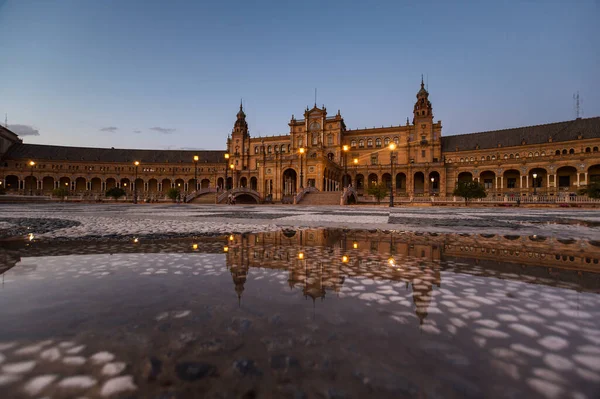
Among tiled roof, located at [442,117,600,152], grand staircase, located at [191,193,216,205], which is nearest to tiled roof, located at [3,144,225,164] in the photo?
grand staircase, located at [191,193,216,205]

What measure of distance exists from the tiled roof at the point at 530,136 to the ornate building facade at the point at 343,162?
18 centimetres

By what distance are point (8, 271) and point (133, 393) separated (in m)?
3.50

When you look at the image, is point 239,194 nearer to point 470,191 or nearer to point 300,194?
point 300,194

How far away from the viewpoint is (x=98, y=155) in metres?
88.6

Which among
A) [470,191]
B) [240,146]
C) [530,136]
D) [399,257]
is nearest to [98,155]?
[240,146]

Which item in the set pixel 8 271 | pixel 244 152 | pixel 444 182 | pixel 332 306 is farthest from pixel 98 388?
pixel 244 152

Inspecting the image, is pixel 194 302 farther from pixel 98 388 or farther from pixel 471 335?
pixel 471 335

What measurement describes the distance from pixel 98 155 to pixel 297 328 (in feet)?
347

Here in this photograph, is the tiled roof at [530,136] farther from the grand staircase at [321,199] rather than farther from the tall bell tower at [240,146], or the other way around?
the tall bell tower at [240,146]

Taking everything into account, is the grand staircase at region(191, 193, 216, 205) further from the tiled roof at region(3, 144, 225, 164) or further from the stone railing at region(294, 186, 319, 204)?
the tiled roof at region(3, 144, 225, 164)

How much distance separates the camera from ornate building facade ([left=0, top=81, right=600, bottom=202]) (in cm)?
5425

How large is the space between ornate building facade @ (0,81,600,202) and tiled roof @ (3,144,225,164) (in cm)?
26

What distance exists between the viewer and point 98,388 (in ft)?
4.62

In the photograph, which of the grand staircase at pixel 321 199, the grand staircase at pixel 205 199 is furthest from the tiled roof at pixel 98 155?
the grand staircase at pixel 321 199
